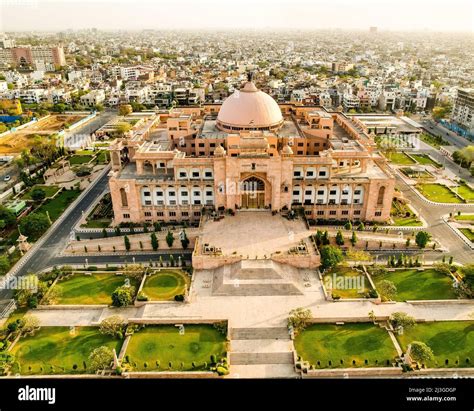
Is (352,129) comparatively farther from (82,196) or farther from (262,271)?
(82,196)

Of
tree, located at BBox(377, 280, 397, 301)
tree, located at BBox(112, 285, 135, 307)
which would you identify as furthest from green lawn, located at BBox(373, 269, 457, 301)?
tree, located at BBox(112, 285, 135, 307)

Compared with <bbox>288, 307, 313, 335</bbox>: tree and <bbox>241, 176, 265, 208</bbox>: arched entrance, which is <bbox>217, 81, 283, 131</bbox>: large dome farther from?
<bbox>288, 307, 313, 335</bbox>: tree

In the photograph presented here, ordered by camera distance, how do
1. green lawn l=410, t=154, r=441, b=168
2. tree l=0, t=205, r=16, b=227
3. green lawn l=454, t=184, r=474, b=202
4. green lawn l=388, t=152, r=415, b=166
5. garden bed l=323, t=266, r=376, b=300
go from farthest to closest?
1. green lawn l=388, t=152, r=415, b=166
2. green lawn l=410, t=154, r=441, b=168
3. green lawn l=454, t=184, r=474, b=202
4. tree l=0, t=205, r=16, b=227
5. garden bed l=323, t=266, r=376, b=300

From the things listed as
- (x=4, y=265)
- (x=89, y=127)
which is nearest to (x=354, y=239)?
(x=4, y=265)

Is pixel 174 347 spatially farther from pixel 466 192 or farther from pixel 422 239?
pixel 466 192

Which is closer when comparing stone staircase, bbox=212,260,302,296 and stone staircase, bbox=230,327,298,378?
stone staircase, bbox=230,327,298,378

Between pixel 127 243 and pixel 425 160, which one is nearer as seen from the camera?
pixel 127 243
